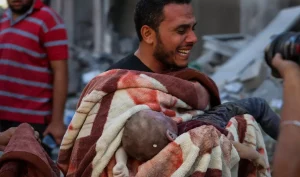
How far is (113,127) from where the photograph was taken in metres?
3.77

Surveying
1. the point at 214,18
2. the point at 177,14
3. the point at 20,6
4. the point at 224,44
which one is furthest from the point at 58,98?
the point at 214,18

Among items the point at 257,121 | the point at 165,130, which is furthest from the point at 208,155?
the point at 257,121

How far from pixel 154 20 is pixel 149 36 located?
88mm

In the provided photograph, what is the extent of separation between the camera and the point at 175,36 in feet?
14.0

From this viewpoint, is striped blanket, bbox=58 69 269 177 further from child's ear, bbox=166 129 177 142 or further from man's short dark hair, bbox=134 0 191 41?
man's short dark hair, bbox=134 0 191 41

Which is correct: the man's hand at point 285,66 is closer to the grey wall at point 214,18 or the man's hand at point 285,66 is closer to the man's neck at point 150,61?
the man's neck at point 150,61

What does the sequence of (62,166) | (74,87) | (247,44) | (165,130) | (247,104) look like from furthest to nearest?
1. (74,87)
2. (247,44)
3. (247,104)
4. (62,166)
5. (165,130)

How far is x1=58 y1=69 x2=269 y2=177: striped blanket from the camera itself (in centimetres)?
369

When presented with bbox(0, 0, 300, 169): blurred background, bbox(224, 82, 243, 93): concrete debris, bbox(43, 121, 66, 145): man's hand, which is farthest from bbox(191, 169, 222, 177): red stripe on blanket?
bbox(224, 82, 243, 93): concrete debris

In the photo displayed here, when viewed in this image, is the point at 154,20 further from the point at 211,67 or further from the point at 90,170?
the point at 211,67

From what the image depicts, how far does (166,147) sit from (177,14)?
2.85 ft

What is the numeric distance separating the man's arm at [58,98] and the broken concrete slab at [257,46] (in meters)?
3.56

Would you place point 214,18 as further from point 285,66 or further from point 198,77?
point 285,66

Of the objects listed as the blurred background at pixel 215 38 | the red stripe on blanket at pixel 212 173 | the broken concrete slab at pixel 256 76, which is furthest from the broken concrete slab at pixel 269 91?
the red stripe on blanket at pixel 212 173
